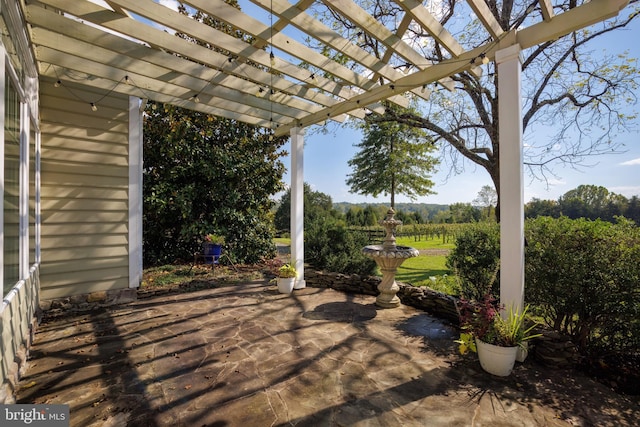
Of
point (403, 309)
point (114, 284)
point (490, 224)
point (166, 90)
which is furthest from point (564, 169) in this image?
point (114, 284)

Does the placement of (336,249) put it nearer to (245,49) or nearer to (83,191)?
(245,49)

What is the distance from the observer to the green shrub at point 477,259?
379 centimetres

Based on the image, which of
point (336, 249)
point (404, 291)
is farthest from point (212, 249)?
point (404, 291)

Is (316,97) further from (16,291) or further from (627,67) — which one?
(627,67)

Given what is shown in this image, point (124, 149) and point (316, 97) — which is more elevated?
point (316, 97)

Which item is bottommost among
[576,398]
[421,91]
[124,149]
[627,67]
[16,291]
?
[576,398]

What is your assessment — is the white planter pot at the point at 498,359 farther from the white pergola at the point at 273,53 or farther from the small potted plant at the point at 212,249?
the small potted plant at the point at 212,249

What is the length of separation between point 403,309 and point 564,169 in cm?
581

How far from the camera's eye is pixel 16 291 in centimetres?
239

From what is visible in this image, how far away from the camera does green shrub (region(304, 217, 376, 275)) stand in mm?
6106

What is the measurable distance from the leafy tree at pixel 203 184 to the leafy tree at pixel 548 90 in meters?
3.75

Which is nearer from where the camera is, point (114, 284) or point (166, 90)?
point (166, 90)

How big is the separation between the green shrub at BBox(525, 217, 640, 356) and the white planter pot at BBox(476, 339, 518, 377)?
91cm

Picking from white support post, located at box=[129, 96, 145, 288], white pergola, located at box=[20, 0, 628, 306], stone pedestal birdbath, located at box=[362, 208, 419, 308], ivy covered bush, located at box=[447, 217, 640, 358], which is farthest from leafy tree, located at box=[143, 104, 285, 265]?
ivy covered bush, located at box=[447, 217, 640, 358]
